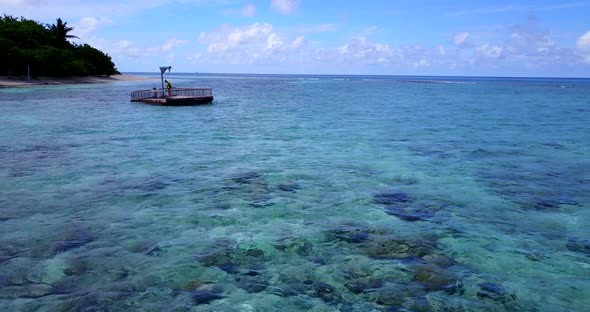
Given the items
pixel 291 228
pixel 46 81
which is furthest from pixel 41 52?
pixel 291 228

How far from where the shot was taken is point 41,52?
85.0m

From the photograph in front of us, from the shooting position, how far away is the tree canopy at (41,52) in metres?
80.4

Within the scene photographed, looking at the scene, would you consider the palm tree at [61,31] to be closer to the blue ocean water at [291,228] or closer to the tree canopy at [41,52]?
the tree canopy at [41,52]

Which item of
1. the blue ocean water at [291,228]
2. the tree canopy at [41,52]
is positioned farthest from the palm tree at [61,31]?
the blue ocean water at [291,228]

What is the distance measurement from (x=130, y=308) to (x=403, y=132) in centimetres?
2671

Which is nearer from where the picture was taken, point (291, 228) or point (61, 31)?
point (291, 228)

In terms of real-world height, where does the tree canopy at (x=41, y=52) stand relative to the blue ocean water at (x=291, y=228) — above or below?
above

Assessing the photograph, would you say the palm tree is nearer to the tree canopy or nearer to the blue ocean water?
the tree canopy

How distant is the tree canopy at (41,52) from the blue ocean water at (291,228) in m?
68.9

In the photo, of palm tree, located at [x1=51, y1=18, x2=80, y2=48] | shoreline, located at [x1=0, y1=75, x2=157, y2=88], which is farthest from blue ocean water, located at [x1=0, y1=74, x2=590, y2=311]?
palm tree, located at [x1=51, y1=18, x2=80, y2=48]

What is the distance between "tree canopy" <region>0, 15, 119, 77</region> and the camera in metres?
80.4

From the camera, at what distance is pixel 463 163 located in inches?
795

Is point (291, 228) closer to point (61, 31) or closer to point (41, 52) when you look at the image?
point (41, 52)

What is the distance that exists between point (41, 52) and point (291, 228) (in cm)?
9113
